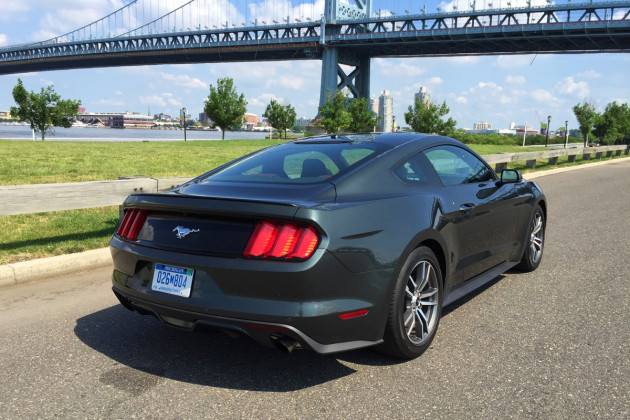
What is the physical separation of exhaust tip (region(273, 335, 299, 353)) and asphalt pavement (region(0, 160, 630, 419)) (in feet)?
0.96

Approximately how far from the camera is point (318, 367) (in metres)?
3.24

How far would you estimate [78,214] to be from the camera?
7914 millimetres

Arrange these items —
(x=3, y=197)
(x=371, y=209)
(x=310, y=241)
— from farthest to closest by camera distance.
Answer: (x=3, y=197) < (x=371, y=209) < (x=310, y=241)

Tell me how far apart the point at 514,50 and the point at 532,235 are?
79.0 m

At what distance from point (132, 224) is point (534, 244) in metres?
3.97

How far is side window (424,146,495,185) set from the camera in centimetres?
395

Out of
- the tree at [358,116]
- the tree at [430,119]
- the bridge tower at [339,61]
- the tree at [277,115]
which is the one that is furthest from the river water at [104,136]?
the tree at [430,119]

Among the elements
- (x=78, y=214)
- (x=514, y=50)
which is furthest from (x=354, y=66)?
(x=78, y=214)

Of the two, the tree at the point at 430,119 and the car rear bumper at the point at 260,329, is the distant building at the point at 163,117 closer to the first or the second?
the tree at the point at 430,119

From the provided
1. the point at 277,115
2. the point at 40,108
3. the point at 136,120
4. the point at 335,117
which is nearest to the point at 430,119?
the point at 335,117

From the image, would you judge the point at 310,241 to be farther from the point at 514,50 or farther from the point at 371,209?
the point at 514,50

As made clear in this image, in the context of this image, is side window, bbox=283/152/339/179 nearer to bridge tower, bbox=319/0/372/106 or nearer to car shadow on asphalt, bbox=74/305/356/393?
car shadow on asphalt, bbox=74/305/356/393

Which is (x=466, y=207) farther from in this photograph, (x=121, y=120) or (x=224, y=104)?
(x=121, y=120)

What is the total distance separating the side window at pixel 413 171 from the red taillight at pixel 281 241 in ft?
3.32
